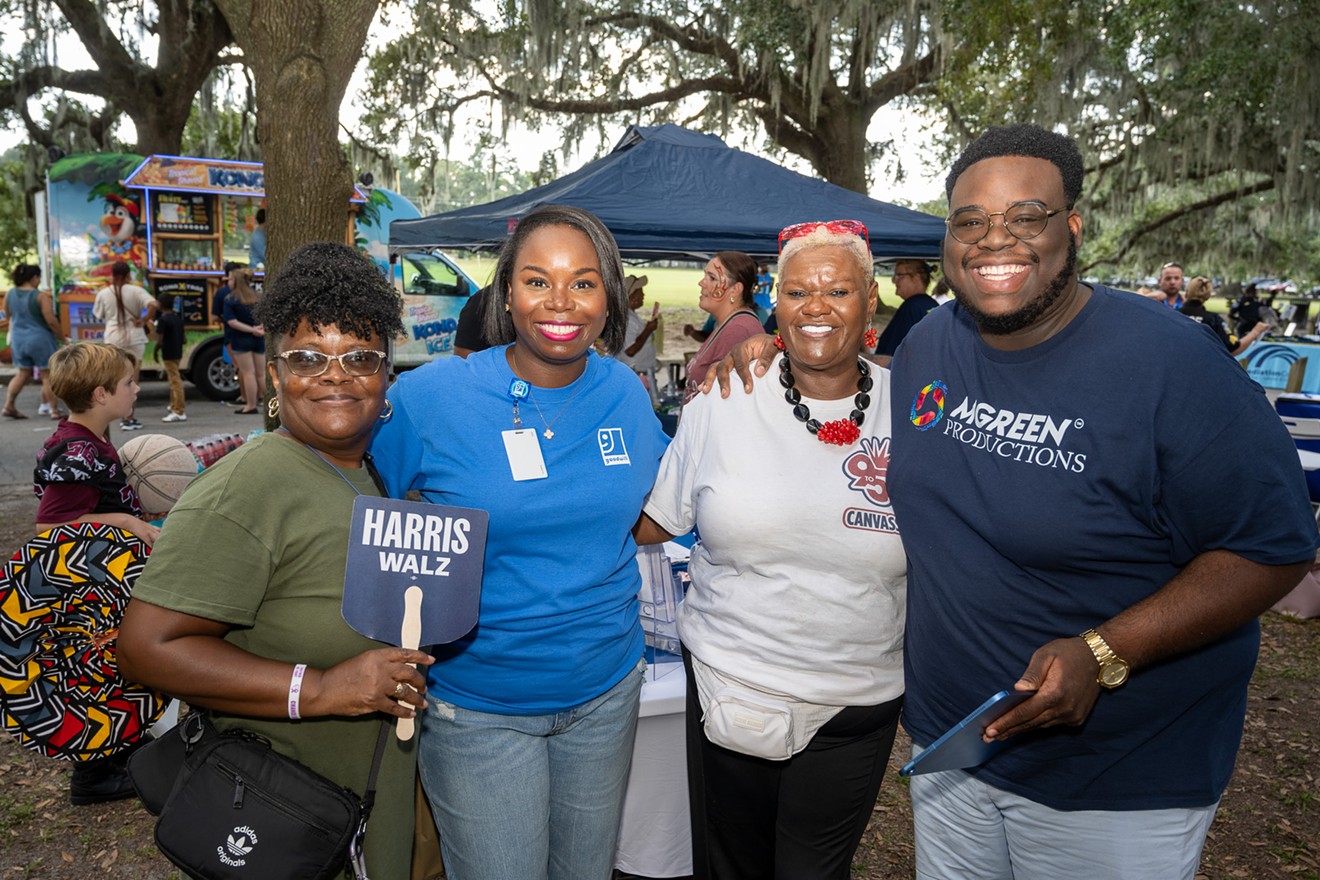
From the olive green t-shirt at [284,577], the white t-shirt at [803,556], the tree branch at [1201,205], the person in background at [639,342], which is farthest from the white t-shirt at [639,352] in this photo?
the tree branch at [1201,205]

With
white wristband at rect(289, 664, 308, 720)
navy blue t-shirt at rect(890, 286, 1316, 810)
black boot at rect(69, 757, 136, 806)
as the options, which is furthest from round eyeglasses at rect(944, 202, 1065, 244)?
black boot at rect(69, 757, 136, 806)

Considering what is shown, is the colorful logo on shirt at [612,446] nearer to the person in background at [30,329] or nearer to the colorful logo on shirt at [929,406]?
the colorful logo on shirt at [929,406]

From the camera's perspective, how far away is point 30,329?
10.9 metres

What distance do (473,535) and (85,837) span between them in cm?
278

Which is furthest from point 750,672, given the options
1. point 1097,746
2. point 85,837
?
point 85,837

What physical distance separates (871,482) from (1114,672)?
1.98 feet

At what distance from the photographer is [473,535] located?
1.69m

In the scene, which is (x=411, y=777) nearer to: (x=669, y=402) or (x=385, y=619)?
(x=385, y=619)

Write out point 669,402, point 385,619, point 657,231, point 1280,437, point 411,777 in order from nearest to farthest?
1. point 1280,437
2. point 385,619
3. point 411,777
4. point 657,231
5. point 669,402

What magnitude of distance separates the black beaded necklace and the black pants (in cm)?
60

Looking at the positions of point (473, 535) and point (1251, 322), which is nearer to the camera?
point (473, 535)

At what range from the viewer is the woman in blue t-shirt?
6.23 feet

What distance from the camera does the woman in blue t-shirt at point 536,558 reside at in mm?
1900

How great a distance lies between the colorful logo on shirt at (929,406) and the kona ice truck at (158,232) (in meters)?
10.9
